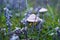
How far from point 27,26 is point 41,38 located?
0.17 metres

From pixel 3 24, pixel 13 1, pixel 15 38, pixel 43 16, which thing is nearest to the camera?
pixel 15 38

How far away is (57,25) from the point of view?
1.95m

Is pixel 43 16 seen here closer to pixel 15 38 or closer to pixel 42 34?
pixel 42 34

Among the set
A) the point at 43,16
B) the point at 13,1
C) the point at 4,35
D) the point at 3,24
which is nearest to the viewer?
the point at 4,35

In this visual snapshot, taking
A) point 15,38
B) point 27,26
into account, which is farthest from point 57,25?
point 15,38

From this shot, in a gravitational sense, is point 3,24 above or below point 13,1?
below

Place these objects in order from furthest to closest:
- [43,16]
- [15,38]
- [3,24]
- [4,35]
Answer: [43,16] → [3,24] → [4,35] → [15,38]

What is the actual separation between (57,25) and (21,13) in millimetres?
392

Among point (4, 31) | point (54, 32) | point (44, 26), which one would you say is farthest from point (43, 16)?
point (4, 31)

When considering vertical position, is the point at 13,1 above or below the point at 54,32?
above

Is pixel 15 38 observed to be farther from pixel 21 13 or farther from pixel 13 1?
pixel 13 1

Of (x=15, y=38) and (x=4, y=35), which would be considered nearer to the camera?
(x=15, y=38)

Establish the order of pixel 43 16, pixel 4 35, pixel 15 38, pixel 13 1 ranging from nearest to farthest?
pixel 15 38, pixel 4 35, pixel 43 16, pixel 13 1

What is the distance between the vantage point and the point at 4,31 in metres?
1.83
